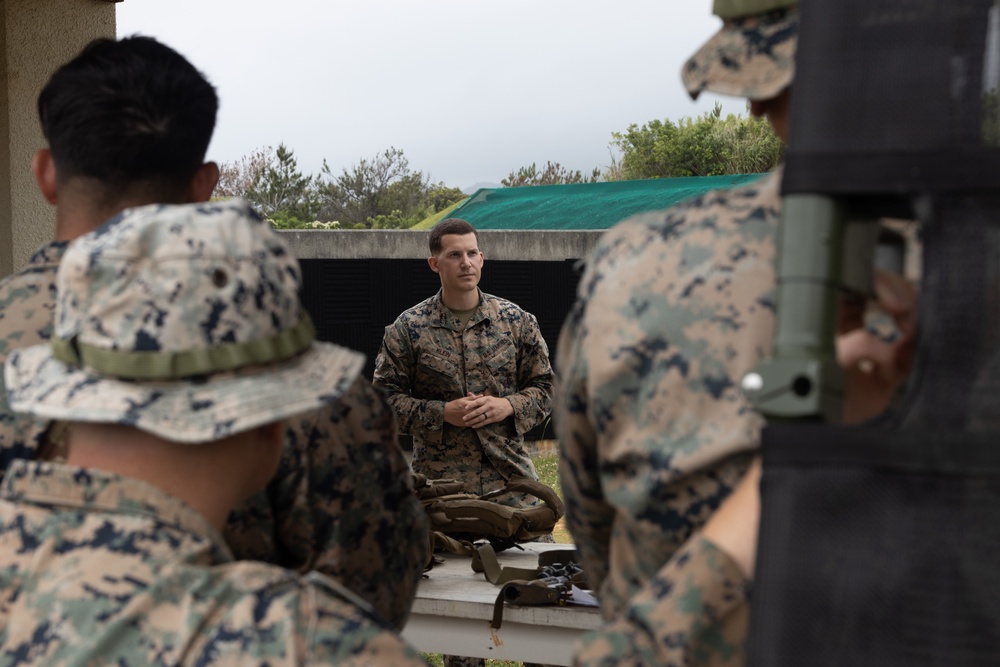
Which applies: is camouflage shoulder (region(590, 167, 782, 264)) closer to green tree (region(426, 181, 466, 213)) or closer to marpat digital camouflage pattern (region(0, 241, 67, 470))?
marpat digital camouflage pattern (region(0, 241, 67, 470))

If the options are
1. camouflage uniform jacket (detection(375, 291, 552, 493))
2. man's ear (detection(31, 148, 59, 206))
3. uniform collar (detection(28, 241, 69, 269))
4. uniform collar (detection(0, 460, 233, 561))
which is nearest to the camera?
uniform collar (detection(0, 460, 233, 561))

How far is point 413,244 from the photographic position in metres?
11.3

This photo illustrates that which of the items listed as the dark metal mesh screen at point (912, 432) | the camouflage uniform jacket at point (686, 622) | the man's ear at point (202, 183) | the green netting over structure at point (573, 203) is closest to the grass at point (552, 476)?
the green netting over structure at point (573, 203)

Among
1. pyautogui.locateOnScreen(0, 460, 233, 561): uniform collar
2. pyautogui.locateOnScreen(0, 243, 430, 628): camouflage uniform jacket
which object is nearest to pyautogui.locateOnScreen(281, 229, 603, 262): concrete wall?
pyautogui.locateOnScreen(0, 243, 430, 628): camouflage uniform jacket

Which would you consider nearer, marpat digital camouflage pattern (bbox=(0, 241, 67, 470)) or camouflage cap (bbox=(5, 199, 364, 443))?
camouflage cap (bbox=(5, 199, 364, 443))

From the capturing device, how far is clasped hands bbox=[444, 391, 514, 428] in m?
5.17

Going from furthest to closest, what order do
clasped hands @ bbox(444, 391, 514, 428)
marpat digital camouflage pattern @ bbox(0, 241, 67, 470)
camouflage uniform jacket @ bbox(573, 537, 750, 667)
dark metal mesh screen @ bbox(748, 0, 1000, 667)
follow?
clasped hands @ bbox(444, 391, 514, 428) → marpat digital camouflage pattern @ bbox(0, 241, 67, 470) → camouflage uniform jacket @ bbox(573, 537, 750, 667) → dark metal mesh screen @ bbox(748, 0, 1000, 667)

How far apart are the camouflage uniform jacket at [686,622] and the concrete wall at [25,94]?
16.3 ft

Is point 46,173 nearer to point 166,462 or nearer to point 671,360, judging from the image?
point 166,462

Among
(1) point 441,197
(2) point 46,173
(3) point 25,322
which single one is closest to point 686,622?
(3) point 25,322

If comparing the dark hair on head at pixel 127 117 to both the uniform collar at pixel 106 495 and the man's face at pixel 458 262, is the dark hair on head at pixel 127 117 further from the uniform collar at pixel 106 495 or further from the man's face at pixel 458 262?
the man's face at pixel 458 262

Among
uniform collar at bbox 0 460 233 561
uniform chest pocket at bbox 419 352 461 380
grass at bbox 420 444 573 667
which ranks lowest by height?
grass at bbox 420 444 573 667

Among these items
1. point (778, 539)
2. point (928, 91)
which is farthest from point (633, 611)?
point (928, 91)

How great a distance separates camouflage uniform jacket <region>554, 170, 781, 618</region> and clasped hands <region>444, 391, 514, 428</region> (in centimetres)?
367
